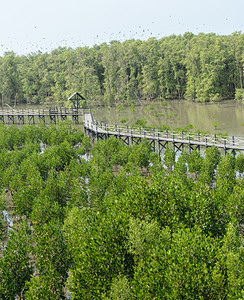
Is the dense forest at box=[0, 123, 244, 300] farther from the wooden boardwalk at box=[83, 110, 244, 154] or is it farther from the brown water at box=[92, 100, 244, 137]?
the brown water at box=[92, 100, 244, 137]

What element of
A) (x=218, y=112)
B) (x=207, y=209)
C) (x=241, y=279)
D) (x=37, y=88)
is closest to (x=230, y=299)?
(x=241, y=279)

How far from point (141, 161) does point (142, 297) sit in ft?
61.8

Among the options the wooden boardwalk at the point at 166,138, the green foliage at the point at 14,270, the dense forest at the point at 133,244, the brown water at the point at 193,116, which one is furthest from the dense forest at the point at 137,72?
the green foliage at the point at 14,270

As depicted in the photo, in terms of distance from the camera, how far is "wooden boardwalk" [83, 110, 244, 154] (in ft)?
94.3

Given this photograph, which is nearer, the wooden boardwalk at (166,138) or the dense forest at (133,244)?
the dense forest at (133,244)

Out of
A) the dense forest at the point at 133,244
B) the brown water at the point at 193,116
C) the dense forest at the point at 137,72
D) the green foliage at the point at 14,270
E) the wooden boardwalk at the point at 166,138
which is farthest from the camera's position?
the dense forest at the point at 137,72

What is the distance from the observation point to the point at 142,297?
10.5 m

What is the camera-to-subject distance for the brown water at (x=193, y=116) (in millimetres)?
49222

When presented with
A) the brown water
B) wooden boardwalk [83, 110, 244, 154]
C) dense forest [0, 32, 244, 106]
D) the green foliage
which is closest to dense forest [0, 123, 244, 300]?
the green foliage

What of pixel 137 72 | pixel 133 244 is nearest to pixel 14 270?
pixel 133 244

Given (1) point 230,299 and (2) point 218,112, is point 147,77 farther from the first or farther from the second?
(1) point 230,299

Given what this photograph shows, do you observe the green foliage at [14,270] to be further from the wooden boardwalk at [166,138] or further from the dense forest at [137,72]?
the dense forest at [137,72]

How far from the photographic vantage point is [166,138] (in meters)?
32.9

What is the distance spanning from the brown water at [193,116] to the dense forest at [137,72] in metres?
4.61
